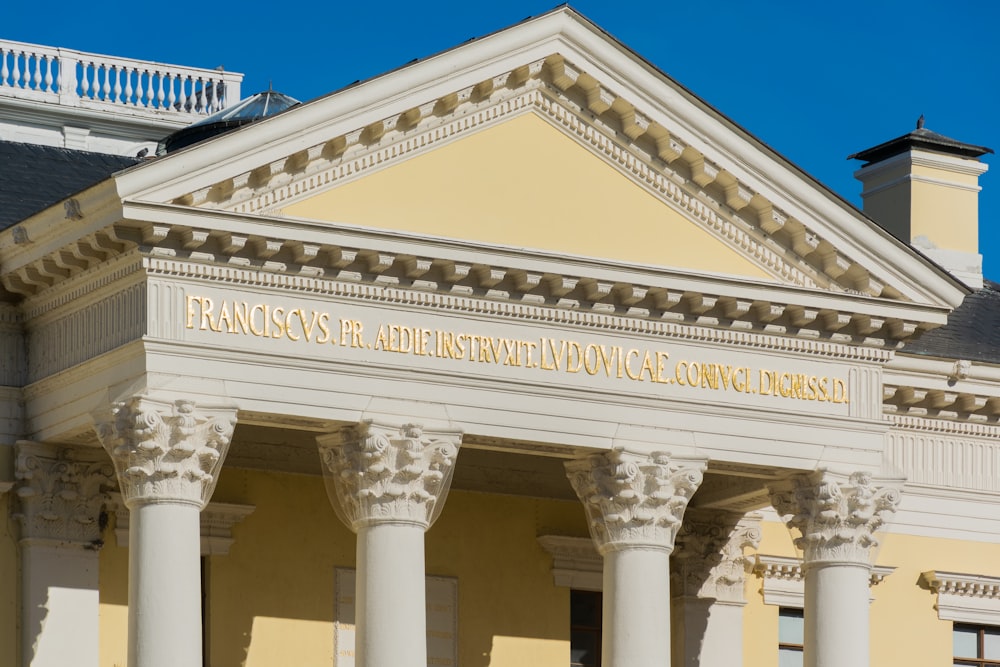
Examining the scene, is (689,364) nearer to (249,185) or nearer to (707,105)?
(707,105)

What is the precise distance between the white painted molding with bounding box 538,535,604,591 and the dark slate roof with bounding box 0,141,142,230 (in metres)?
7.00

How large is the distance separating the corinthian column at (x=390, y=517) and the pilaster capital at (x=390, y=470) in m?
0.01

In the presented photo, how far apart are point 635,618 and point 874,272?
489 cm

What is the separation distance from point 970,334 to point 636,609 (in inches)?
363

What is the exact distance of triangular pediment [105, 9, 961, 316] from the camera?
29.0 meters

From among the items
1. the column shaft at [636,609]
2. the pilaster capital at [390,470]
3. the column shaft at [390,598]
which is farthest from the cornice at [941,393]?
the column shaft at [390,598]

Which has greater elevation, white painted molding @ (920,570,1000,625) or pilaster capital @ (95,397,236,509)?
pilaster capital @ (95,397,236,509)

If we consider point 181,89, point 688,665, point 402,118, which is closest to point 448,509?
point 688,665

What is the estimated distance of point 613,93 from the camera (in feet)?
99.8

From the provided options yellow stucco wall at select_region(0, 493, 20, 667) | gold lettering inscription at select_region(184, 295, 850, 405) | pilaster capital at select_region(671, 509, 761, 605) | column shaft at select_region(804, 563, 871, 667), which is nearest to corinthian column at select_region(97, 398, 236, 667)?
gold lettering inscription at select_region(184, 295, 850, 405)

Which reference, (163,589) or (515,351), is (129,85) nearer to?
(515,351)

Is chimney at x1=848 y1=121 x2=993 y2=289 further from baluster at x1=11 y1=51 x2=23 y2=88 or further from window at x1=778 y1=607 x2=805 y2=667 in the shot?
baluster at x1=11 y1=51 x2=23 y2=88

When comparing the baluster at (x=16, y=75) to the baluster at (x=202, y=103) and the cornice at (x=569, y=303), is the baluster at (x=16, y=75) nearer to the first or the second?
the baluster at (x=202, y=103)

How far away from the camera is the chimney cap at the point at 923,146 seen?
40.9 m
